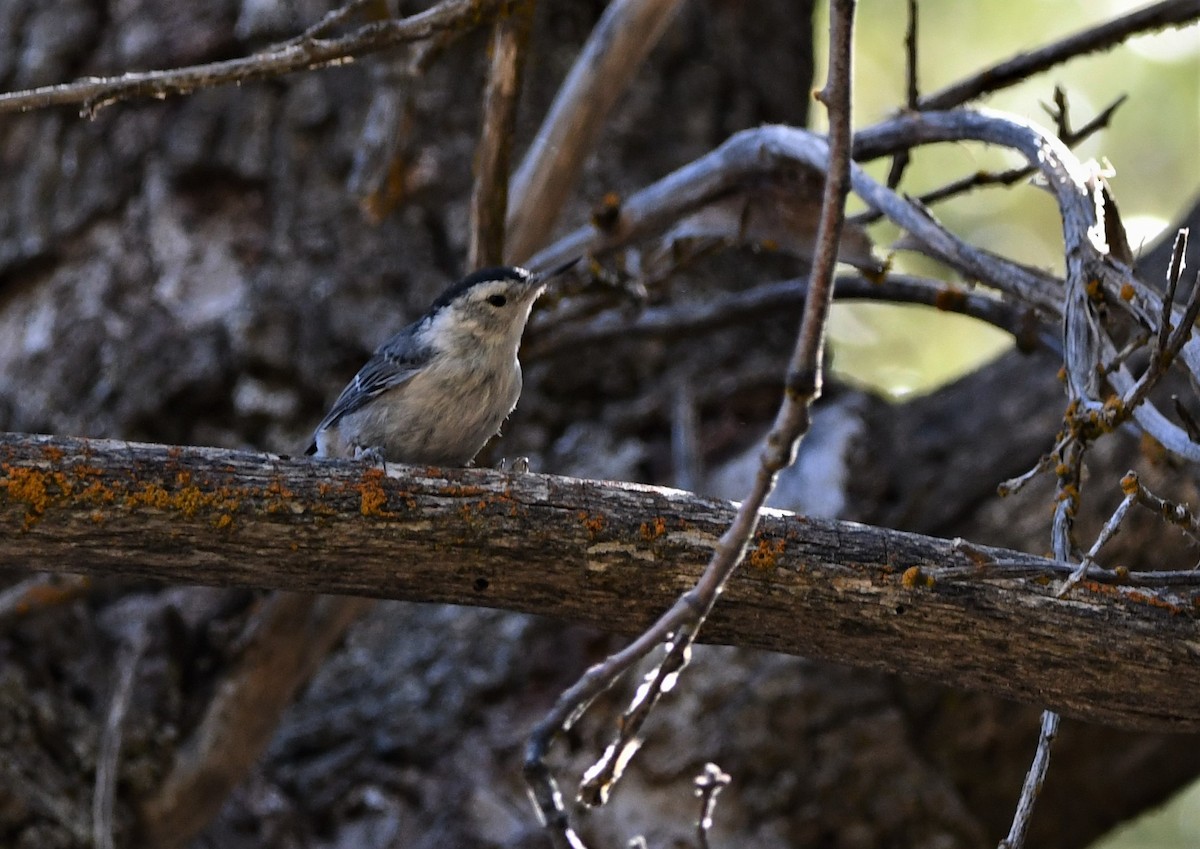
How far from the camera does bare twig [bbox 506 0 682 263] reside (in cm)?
338

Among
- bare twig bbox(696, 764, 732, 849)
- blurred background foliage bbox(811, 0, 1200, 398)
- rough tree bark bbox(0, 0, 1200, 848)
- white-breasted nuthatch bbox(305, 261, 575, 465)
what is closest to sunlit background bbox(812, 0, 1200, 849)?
blurred background foliage bbox(811, 0, 1200, 398)

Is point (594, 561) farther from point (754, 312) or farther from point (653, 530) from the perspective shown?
point (754, 312)

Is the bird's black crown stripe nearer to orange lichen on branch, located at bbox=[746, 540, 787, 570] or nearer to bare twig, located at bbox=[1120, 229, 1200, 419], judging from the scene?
orange lichen on branch, located at bbox=[746, 540, 787, 570]

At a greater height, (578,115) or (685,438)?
(578,115)

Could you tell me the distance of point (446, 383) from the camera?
314cm

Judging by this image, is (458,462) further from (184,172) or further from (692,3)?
(692,3)

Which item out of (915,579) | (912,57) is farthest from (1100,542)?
(912,57)

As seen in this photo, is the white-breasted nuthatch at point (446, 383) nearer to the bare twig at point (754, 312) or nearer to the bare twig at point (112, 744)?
the bare twig at point (754, 312)

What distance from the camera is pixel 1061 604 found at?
2174 mm

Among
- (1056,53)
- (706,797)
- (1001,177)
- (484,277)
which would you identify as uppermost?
(1056,53)

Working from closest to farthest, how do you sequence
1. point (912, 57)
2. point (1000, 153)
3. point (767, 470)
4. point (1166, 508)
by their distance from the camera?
point (767, 470)
point (1166, 508)
point (912, 57)
point (1000, 153)

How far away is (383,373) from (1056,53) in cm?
183

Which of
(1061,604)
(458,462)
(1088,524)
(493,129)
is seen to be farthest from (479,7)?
(1088,524)

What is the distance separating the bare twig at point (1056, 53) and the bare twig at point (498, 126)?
3.18ft
